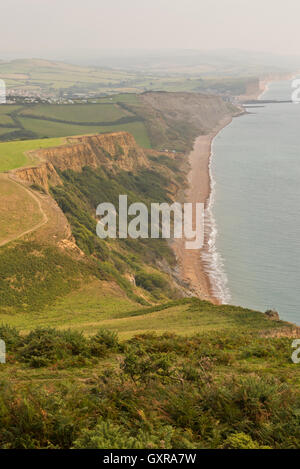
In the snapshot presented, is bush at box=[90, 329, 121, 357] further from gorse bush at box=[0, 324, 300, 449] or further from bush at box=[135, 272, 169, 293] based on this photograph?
bush at box=[135, 272, 169, 293]

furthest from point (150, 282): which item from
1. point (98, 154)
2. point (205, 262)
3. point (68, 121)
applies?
point (68, 121)

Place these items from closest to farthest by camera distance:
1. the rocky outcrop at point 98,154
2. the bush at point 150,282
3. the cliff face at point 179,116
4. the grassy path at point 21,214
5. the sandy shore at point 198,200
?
1. the grassy path at point 21,214
2. the bush at point 150,282
3. the sandy shore at point 198,200
4. the rocky outcrop at point 98,154
5. the cliff face at point 179,116

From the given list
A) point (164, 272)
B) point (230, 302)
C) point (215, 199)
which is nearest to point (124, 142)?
point (215, 199)

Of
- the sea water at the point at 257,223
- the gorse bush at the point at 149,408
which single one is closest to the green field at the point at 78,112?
the sea water at the point at 257,223

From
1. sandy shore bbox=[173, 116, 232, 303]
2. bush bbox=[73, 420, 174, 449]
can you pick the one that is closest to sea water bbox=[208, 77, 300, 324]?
sandy shore bbox=[173, 116, 232, 303]

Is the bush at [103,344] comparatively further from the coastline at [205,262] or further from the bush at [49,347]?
the coastline at [205,262]

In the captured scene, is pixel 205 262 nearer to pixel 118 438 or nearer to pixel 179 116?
pixel 118 438

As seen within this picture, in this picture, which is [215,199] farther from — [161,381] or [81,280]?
[161,381]
